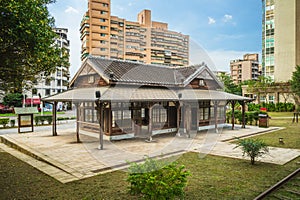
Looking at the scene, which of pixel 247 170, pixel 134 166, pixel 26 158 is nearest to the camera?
pixel 134 166

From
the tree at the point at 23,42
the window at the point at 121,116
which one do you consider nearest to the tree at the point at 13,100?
the window at the point at 121,116

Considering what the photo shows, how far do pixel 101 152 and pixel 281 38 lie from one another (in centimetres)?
4616

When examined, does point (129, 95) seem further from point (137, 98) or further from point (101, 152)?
point (101, 152)

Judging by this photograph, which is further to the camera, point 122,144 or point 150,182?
point 122,144

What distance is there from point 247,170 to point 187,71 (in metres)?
11.7

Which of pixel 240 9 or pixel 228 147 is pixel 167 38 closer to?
pixel 240 9

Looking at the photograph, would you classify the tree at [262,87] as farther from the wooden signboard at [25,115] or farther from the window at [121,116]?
the wooden signboard at [25,115]

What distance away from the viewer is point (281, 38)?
42.7m

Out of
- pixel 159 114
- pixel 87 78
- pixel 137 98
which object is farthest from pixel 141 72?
pixel 137 98

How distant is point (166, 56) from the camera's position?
49.5 ft

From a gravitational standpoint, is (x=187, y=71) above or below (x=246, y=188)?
above

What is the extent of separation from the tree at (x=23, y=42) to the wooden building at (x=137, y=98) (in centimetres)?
320

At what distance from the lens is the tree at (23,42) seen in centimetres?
554

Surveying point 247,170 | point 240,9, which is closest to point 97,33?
point 240,9
